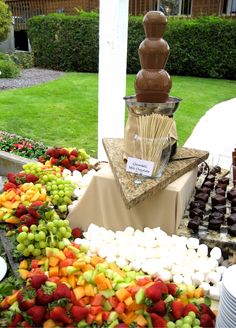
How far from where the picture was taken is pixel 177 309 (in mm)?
1616

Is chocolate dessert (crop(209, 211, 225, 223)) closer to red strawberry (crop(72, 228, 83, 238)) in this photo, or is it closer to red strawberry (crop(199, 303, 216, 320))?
red strawberry (crop(199, 303, 216, 320))

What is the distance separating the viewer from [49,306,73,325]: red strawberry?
5.07 ft

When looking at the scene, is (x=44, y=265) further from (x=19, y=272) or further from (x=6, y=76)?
(x=6, y=76)

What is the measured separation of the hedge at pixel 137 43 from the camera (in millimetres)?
10602

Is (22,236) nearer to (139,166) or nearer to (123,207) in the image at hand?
(123,207)

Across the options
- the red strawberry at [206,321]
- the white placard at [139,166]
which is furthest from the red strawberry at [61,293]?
the white placard at [139,166]

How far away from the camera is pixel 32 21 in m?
12.1

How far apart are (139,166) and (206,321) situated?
0.94 metres

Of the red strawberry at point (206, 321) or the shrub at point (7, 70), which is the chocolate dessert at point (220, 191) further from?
the shrub at point (7, 70)

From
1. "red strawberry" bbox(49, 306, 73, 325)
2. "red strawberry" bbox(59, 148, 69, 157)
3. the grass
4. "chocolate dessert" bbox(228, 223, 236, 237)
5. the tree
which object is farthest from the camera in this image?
the tree

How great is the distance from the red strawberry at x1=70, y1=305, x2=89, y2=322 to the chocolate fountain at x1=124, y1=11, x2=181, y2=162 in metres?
→ 1.04

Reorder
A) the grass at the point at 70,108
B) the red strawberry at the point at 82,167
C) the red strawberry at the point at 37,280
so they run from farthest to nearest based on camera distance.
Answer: the grass at the point at 70,108
the red strawberry at the point at 82,167
the red strawberry at the point at 37,280

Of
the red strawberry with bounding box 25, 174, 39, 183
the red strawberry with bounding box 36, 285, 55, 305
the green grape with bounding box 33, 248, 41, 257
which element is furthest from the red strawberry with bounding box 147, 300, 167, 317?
the red strawberry with bounding box 25, 174, 39, 183

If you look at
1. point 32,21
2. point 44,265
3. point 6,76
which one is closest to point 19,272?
point 44,265
